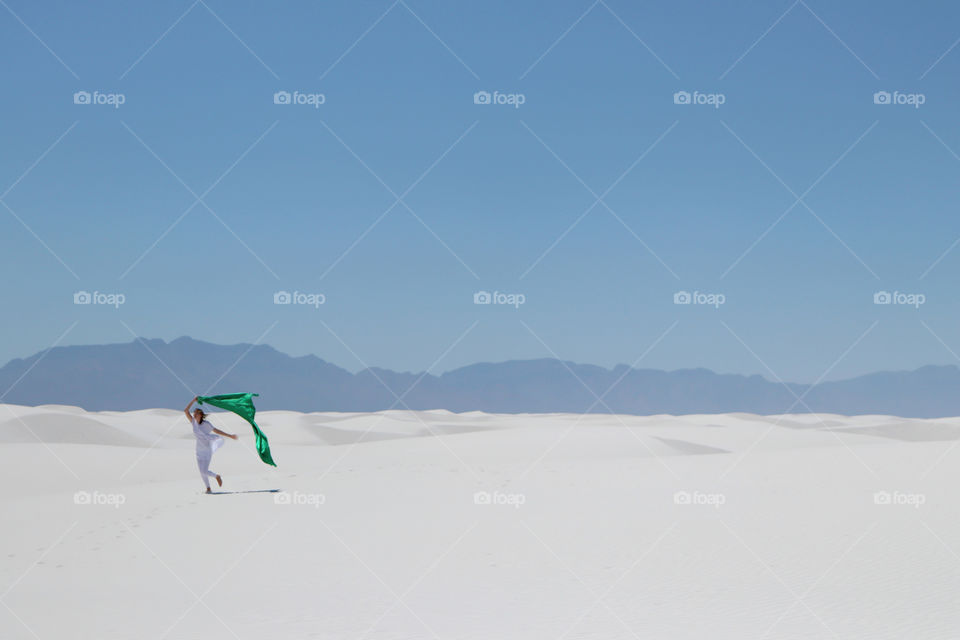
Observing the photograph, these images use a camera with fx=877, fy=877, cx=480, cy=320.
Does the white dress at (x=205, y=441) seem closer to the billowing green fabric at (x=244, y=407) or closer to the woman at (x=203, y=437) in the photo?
the woman at (x=203, y=437)

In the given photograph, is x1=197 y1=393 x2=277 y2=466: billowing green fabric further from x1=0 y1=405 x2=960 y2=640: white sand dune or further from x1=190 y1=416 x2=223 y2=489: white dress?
x1=190 y1=416 x2=223 y2=489: white dress

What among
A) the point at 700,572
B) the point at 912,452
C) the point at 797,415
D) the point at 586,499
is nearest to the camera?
the point at 700,572

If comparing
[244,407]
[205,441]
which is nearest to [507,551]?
[205,441]

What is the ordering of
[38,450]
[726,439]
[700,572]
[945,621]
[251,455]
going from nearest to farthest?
[945,621]
[700,572]
[38,450]
[251,455]
[726,439]

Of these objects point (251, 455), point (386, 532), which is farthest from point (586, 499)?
point (251, 455)

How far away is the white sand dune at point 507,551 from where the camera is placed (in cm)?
936

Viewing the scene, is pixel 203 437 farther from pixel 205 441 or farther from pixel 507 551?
pixel 507 551

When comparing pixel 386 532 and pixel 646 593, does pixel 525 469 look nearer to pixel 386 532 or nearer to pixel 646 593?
pixel 386 532

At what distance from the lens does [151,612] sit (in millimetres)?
9781

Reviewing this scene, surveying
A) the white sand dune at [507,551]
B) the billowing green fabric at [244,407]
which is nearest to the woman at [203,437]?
the white sand dune at [507,551]

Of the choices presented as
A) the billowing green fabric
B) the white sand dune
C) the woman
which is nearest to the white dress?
the woman

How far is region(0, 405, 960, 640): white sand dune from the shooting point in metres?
9.36

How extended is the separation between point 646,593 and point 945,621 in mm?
3121

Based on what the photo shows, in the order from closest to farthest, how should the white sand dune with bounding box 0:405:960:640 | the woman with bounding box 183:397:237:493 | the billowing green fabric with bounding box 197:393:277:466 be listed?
the white sand dune with bounding box 0:405:960:640, the woman with bounding box 183:397:237:493, the billowing green fabric with bounding box 197:393:277:466
